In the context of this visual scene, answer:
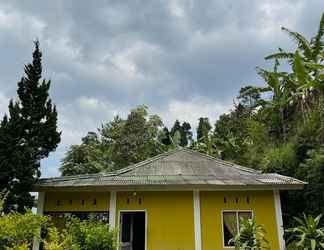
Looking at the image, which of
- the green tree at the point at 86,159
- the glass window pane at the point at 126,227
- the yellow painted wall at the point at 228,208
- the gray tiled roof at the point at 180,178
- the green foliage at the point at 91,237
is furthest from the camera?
the green tree at the point at 86,159

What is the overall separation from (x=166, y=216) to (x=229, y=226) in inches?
75.0

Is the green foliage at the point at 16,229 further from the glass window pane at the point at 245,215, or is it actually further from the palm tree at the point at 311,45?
the palm tree at the point at 311,45

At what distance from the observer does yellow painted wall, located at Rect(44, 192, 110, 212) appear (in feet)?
30.9

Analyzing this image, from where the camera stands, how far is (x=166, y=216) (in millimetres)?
9234

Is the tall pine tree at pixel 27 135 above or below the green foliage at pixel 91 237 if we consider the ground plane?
above

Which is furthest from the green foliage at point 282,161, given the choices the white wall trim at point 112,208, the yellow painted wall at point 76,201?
the yellow painted wall at point 76,201

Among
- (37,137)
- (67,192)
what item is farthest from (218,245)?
(37,137)

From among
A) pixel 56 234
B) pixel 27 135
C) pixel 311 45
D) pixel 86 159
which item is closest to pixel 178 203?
pixel 56 234

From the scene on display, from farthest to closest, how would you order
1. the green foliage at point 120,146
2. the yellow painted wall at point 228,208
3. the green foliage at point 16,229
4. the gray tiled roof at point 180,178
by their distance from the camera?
the green foliage at point 120,146, the yellow painted wall at point 228,208, the gray tiled roof at point 180,178, the green foliage at point 16,229

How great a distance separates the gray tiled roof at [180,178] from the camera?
872 centimetres

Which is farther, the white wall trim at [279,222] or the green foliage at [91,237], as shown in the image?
the white wall trim at [279,222]

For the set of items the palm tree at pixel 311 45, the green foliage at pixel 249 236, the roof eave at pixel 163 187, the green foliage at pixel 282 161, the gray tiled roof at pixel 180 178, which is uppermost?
the palm tree at pixel 311 45

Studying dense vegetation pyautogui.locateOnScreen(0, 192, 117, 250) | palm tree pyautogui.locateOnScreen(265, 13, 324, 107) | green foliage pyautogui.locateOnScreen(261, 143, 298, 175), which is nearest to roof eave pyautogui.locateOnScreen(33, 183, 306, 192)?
dense vegetation pyautogui.locateOnScreen(0, 192, 117, 250)

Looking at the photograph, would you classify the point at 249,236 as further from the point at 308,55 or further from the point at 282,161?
the point at 308,55
